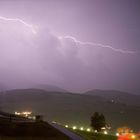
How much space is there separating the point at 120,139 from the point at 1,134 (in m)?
8.26

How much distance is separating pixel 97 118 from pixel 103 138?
1862 centimetres

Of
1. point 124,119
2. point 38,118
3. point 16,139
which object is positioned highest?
point 124,119

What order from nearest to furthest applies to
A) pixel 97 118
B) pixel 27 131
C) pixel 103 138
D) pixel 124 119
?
pixel 27 131 → pixel 103 138 → pixel 97 118 → pixel 124 119

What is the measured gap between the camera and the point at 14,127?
27891mm

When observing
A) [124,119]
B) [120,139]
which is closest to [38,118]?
[120,139]

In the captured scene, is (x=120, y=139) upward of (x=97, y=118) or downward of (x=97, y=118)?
downward

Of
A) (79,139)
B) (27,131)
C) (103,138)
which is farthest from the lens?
(103,138)

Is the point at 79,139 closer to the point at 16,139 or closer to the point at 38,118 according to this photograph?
the point at 16,139

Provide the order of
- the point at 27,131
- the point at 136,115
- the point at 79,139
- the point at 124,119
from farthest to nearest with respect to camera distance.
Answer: the point at 136,115, the point at 124,119, the point at 27,131, the point at 79,139

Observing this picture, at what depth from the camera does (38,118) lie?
3656cm

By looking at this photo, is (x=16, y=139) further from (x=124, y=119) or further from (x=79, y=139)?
(x=124, y=119)

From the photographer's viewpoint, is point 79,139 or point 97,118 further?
point 97,118

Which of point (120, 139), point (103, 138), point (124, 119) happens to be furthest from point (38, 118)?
point (124, 119)

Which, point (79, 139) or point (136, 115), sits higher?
point (136, 115)
